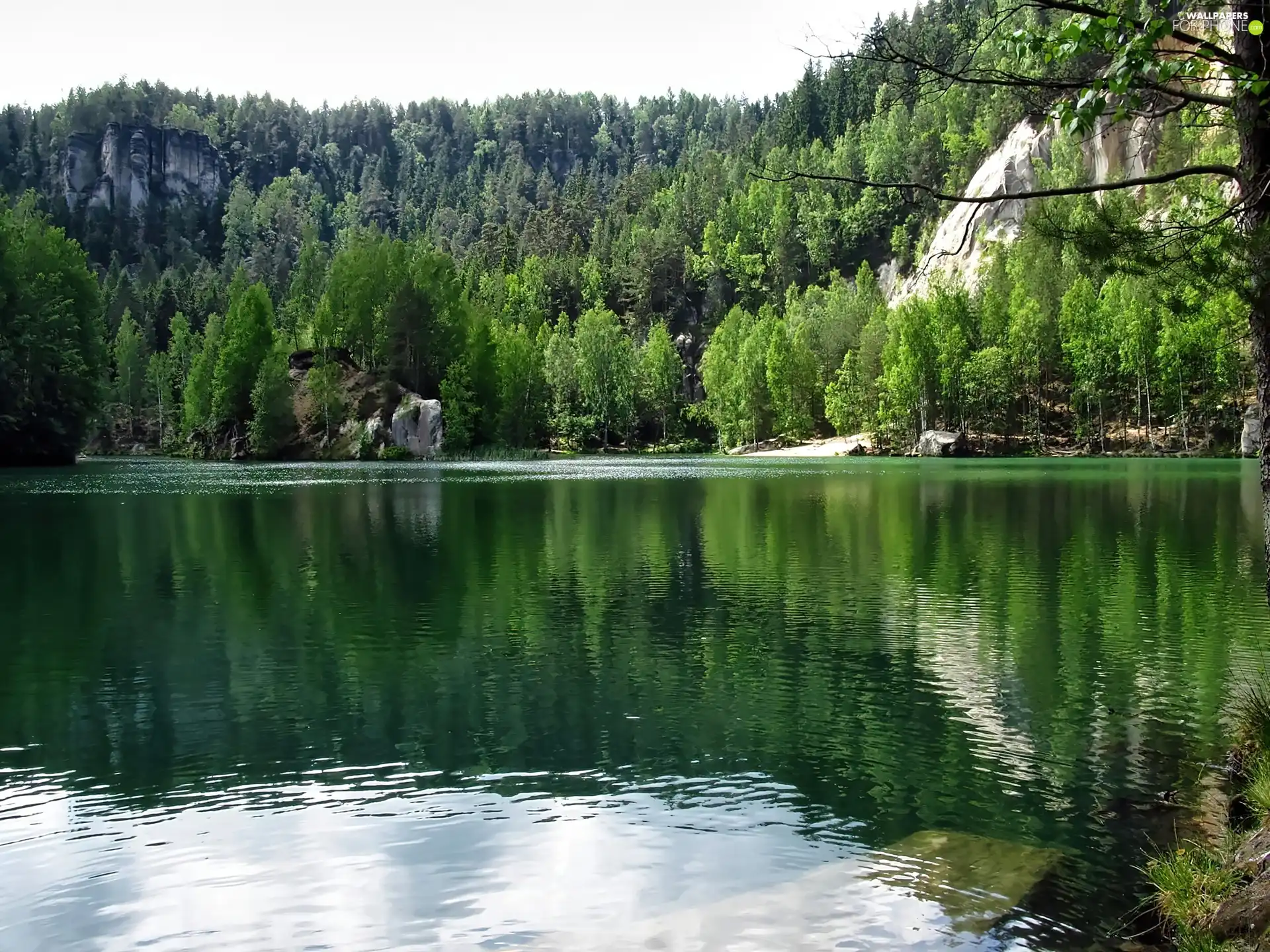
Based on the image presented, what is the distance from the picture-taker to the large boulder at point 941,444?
103 metres

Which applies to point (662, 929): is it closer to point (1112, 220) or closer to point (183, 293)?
point (1112, 220)

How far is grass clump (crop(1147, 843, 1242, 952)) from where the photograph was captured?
6594mm

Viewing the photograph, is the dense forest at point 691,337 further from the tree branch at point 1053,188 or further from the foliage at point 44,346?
the tree branch at point 1053,188

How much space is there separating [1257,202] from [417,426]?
101 m

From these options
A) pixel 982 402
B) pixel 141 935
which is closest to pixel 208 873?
pixel 141 935

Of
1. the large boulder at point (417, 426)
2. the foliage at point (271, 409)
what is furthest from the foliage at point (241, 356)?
the large boulder at point (417, 426)

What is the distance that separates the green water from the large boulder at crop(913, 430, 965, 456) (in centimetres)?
7584

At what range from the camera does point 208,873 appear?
8477 mm

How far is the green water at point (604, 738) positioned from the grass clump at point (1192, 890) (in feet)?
1.29

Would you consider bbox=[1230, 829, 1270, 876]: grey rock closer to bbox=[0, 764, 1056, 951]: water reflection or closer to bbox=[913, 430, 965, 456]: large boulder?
bbox=[0, 764, 1056, 951]: water reflection

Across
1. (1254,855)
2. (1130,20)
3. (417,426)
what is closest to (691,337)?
(417,426)

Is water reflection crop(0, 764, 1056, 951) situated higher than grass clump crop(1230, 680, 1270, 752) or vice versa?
grass clump crop(1230, 680, 1270, 752)

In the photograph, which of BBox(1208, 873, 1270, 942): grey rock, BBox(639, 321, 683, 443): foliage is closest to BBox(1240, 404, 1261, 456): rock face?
BBox(639, 321, 683, 443): foliage

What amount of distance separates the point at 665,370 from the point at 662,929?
132820 mm
